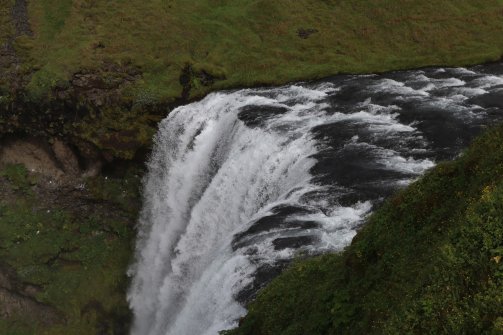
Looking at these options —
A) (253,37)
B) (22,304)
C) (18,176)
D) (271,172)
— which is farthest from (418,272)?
(253,37)

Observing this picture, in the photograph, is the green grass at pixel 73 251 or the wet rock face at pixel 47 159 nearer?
the green grass at pixel 73 251

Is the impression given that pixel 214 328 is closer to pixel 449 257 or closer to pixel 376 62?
pixel 449 257

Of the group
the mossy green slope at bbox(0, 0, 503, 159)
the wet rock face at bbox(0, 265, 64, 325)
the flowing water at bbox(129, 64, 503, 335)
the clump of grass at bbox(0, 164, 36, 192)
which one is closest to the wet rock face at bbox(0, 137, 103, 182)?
the clump of grass at bbox(0, 164, 36, 192)

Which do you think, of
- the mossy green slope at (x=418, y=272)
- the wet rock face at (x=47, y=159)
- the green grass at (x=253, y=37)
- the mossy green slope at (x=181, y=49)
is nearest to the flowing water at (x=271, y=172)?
the mossy green slope at (x=181, y=49)

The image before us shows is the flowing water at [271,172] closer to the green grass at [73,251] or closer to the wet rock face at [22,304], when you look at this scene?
the green grass at [73,251]

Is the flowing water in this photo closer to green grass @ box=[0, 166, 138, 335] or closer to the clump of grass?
green grass @ box=[0, 166, 138, 335]

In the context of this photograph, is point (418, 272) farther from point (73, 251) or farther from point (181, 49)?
point (181, 49)
